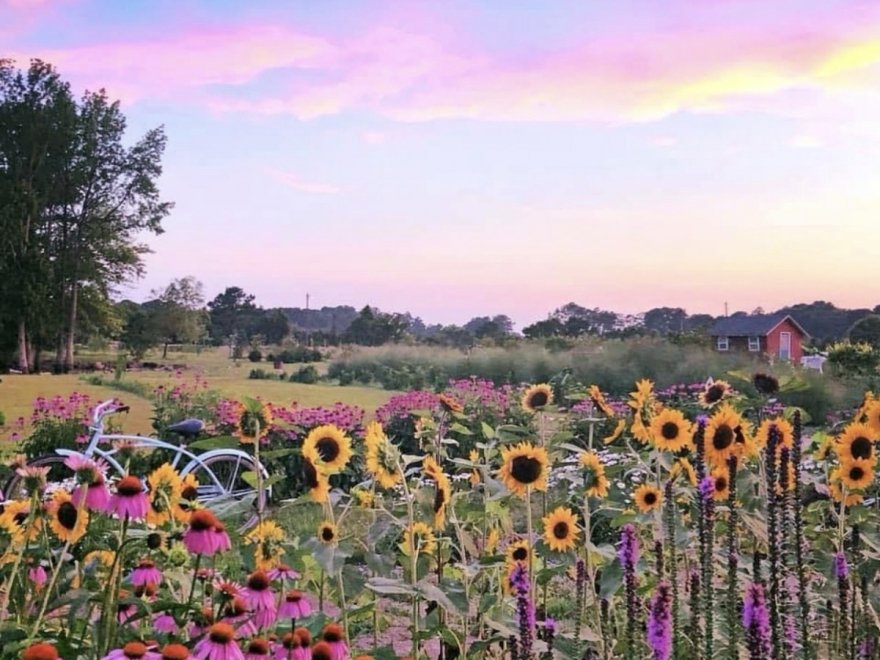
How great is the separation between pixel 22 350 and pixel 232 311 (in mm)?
15064

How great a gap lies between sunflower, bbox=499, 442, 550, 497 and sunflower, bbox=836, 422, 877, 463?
2.01 feet

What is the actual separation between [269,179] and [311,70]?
3491 millimetres

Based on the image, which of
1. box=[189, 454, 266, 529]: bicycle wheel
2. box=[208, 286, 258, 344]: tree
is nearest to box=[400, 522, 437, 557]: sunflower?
box=[189, 454, 266, 529]: bicycle wheel

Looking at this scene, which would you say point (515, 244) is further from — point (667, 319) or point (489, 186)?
point (667, 319)

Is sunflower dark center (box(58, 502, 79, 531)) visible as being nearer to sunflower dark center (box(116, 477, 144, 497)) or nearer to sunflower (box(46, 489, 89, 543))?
sunflower (box(46, 489, 89, 543))

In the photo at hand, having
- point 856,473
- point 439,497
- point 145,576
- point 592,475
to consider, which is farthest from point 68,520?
point 856,473

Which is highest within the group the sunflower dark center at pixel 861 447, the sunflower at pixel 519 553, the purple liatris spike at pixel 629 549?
the sunflower dark center at pixel 861 447

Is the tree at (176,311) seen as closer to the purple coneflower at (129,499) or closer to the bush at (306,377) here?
the bush at (306,377)

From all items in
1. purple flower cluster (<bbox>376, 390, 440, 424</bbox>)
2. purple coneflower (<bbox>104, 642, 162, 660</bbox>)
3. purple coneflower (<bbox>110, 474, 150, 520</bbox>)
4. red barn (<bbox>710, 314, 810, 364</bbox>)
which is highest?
red barn (<bbox>710, 314, 810, 364</bbox>)

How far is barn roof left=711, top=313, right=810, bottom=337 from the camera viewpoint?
89.8 feet

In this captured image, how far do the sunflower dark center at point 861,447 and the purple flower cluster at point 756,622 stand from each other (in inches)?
40.8

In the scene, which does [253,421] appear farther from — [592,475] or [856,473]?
[856,473]

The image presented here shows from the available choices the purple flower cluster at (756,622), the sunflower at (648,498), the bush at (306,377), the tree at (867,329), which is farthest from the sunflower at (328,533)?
the tree at (867,329)

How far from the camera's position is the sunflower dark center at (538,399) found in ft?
7.46
